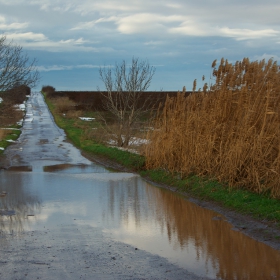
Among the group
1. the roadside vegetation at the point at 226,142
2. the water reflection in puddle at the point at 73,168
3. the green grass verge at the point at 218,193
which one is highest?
the roadside vegetation at the point at 226,142

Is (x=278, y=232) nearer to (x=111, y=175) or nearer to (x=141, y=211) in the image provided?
(x=141, y=211)

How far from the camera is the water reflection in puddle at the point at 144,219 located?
7402 millimetres

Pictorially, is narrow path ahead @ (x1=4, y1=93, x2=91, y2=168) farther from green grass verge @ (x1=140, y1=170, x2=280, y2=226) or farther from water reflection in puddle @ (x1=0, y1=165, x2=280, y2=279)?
green grass verge @ (x1=140, y1=170, x2=280, y2=226)

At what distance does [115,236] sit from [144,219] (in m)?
1.43

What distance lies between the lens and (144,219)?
1016 centimetres

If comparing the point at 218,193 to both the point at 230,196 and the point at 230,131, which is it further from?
the point at 230,131

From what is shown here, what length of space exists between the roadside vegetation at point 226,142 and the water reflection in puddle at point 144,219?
914mm

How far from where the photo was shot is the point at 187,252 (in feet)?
25.8

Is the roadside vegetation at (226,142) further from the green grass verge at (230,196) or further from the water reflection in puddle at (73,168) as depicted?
the water reflection in puddle at (73,168)

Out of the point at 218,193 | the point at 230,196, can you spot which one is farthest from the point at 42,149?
the point at 230,196

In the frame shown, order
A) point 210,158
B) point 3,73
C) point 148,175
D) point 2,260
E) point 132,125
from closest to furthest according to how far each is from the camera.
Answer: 1. point 2,260
2. point 210,158
3. point 148,175
4. point 3,73
5. point 132,125

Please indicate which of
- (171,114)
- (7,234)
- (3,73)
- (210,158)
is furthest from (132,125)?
(7,234)

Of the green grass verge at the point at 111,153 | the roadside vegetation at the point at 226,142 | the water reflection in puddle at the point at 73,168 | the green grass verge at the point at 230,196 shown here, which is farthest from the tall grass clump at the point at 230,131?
the water reflection in puddle at the point at 73,168

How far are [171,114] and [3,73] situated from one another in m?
9.90
